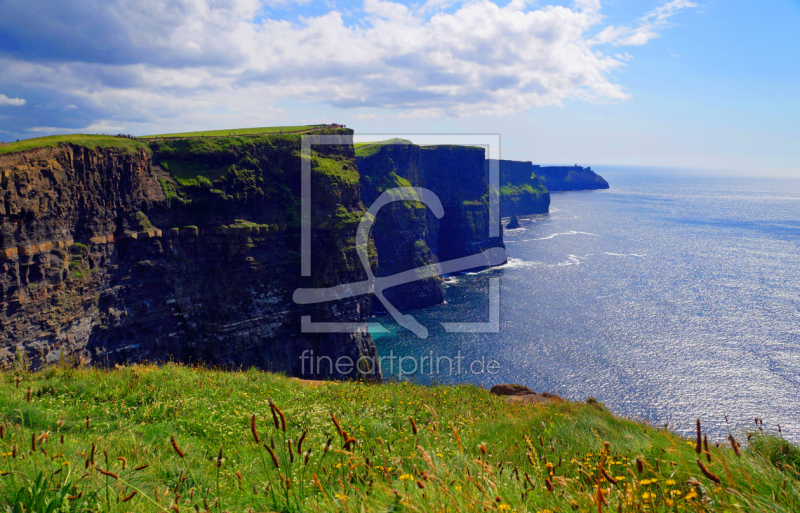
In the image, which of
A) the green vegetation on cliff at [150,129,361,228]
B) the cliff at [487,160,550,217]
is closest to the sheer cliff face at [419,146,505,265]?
the green vegetation on cliff at [150,129,361,228]

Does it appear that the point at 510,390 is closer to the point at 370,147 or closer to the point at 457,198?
the point at 370,147

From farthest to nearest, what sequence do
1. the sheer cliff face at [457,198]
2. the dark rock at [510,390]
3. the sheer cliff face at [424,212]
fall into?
the sheer cliff face at [457,198] → the sheer cliff face at [424,212] → the dark rock at [510,390]

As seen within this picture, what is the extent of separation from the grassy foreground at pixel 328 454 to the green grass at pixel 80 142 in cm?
2141

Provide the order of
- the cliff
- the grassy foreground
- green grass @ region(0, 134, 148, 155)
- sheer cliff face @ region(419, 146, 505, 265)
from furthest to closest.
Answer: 1. the cliff
2. sheer cliff face @ region(419, 146, 505, 265)
3. green grass @ region(0, 134, 148, 155)
4. the grassy foreground

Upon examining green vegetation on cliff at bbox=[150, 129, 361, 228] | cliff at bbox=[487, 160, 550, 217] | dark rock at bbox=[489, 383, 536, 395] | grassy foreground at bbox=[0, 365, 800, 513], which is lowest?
dark rock at bbox=[489, 383, 536, 395]

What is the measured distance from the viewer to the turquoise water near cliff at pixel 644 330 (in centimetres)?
4622

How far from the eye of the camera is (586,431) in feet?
28.9

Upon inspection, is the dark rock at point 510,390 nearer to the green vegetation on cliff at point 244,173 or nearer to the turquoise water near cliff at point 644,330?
the turquoise water near cliff at point 644,330

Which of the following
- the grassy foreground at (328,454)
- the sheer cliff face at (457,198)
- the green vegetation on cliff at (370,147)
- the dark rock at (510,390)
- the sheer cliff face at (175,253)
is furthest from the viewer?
the sheer cliff face at (457,198)

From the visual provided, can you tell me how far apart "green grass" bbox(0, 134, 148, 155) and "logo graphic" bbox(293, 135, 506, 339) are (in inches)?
566

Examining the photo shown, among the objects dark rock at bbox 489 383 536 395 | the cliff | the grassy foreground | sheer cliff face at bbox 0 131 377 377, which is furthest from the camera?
the cliff

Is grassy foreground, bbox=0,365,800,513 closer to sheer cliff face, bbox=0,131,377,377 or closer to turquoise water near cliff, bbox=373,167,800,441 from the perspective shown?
turquoise water near cliff, bbox=373,167,800,441

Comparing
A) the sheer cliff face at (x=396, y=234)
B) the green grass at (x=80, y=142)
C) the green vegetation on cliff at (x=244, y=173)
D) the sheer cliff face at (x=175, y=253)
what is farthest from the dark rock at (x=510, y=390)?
the sheer cliff face at (x=396, y=234)

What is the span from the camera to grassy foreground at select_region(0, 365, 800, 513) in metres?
3.83
